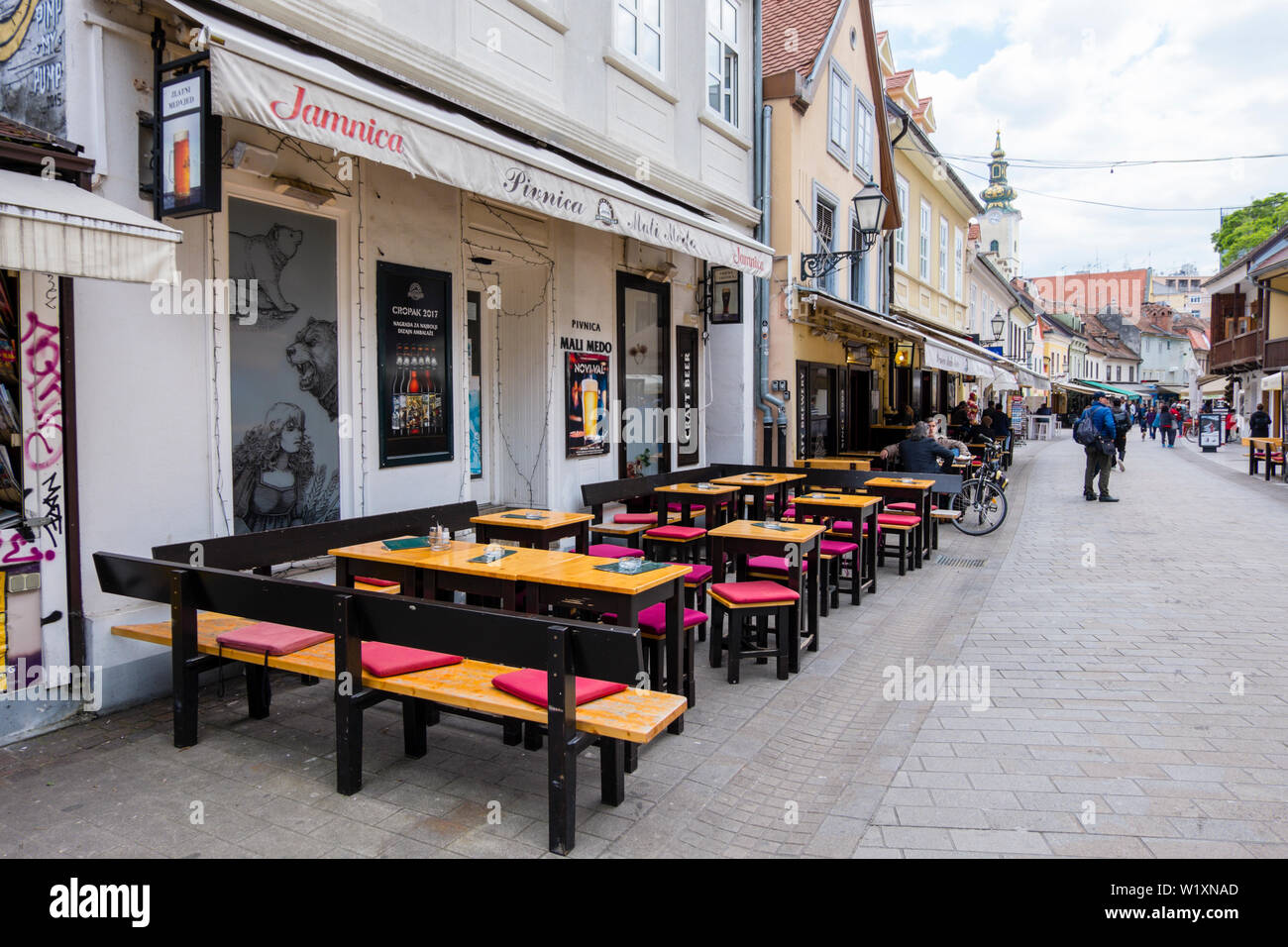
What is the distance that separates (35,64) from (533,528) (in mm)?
4044

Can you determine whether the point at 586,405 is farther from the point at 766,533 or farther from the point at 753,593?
the point at 753,593

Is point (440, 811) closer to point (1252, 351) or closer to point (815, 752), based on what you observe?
point (815, 752)

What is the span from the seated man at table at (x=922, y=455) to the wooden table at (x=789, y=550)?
546 centimetres

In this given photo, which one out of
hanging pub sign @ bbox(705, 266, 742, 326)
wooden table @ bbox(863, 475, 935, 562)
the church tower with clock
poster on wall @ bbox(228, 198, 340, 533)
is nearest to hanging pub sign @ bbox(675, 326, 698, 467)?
hanging pub sign @ bbox(705, 266, 742, 326)

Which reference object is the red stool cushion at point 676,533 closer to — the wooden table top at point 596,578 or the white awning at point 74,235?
the wooden table top at point 596,578

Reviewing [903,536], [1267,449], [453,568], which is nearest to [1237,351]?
[1267,449]

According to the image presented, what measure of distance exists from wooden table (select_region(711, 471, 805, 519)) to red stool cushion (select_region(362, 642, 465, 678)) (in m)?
5.83

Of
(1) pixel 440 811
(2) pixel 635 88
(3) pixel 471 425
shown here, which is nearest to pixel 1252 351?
(2) pixel 635 88

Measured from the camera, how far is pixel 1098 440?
15508 mm

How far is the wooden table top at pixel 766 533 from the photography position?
602 centimetres

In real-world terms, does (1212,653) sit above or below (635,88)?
below

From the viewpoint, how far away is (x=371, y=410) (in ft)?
22.4

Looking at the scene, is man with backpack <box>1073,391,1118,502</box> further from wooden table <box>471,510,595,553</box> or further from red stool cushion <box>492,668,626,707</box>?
red stool cushion <box>492,668,626,707</box>
